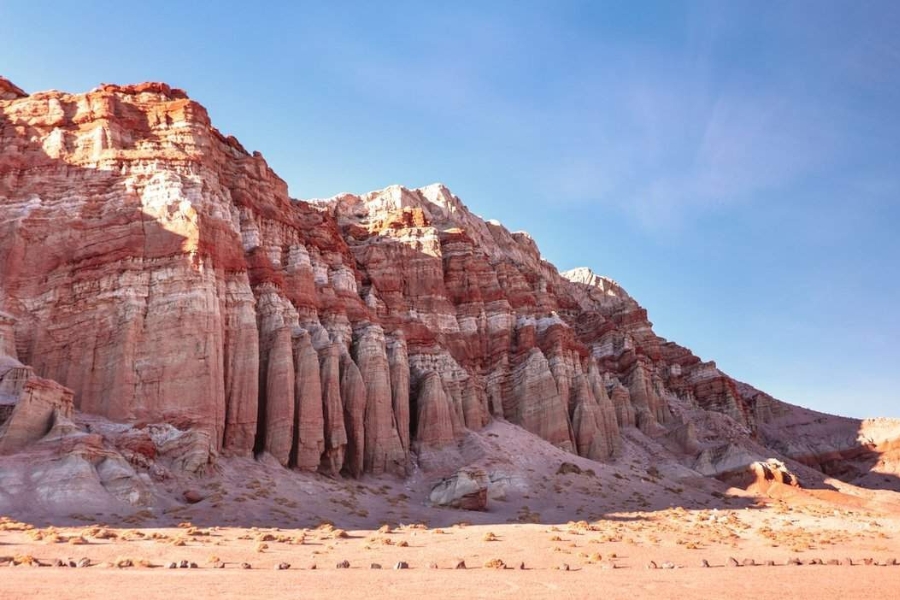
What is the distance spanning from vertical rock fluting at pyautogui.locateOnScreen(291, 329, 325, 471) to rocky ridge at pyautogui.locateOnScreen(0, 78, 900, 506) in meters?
0.15

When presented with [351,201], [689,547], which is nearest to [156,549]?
[689,547]

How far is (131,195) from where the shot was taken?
5022cm

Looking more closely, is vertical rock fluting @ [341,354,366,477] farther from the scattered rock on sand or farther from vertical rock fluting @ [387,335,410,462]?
the scattered rock on sand

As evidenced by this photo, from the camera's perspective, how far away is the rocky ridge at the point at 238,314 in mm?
45281

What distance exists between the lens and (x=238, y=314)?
4984 cm

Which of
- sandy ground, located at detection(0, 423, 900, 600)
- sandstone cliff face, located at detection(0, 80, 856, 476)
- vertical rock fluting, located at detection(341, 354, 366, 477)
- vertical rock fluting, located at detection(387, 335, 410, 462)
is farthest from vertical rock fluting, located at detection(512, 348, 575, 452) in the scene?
vertical rock fluting, located at detection(341, 354, 366, 477)

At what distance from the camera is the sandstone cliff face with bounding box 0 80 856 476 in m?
45.6

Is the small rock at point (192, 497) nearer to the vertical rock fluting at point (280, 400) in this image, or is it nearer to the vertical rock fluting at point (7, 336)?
the vertical rock fluting at point (280, 400)

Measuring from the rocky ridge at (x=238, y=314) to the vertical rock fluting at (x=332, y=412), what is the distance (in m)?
0.16

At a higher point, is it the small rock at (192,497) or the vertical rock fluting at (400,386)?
the vertical rock fluting at (400,386)

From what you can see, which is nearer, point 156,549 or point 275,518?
point 156,549

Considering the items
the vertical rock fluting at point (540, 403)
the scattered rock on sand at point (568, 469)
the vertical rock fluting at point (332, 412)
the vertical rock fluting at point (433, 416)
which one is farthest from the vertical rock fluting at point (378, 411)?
the vertical rock fluting at point (540, 403)

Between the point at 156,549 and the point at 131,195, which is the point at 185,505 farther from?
the point at 131,195

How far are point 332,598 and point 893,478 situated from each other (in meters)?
93.1
